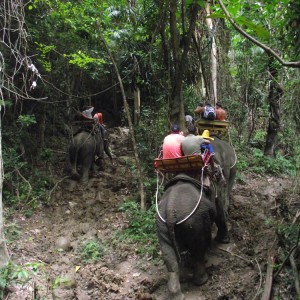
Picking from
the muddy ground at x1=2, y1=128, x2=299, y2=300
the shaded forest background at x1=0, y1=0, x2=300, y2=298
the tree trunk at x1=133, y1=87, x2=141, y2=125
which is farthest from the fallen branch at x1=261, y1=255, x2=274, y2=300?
the tree trunk at x1=133, y1=87, x2=141, y2=125

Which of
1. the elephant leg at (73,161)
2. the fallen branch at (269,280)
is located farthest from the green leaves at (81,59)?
the fallen branch at (269,280)

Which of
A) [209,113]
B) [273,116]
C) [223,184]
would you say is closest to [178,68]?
[209,113]

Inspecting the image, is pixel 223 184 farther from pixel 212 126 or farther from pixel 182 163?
pixel 182 163

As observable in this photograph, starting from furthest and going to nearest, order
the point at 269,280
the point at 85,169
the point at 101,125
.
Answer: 1. the point at 101,125
2. the point at 85,169
3. the point at 269,280

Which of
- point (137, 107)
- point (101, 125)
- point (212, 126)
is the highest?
point (212, 126)

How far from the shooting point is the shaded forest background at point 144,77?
915cm

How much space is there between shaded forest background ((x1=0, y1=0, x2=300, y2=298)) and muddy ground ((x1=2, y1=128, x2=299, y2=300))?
716 millimetres

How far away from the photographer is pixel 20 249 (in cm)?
701

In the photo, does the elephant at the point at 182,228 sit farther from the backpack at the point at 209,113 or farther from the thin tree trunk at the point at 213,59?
the thin tree trunk at the point at 213,59

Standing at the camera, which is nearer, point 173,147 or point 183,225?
point 183,225

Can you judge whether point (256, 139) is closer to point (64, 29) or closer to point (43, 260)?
point (64, 29)

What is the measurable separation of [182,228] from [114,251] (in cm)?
226

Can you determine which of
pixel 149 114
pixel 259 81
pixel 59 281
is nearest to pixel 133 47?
pixel 149 114

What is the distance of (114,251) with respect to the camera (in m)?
7.55
